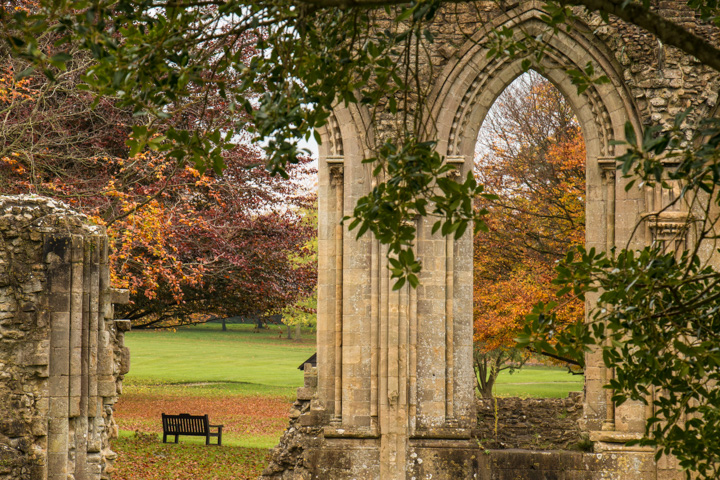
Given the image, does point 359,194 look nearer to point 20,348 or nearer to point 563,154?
point 20,348

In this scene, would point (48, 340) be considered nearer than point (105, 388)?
Yes

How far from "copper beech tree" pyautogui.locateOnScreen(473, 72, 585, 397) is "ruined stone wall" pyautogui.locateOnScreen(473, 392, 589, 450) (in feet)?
5.39

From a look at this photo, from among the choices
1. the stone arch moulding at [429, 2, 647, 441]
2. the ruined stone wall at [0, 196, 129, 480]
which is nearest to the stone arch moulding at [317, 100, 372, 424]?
the stone arch moulding at [429, 2, 647, 441]

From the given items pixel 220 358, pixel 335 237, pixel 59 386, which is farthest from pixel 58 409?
pixel 220 358

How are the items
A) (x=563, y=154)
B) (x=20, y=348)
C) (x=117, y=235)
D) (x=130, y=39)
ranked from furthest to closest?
(x=563, y=154) < (x=117, y=235) < (x=20, y=348) < (x=130, y=39)

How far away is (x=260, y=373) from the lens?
29.7 m

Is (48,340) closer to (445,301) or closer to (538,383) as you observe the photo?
(445,301)

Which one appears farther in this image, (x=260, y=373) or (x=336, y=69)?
(x=260, y=373)

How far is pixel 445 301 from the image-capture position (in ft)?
30.1

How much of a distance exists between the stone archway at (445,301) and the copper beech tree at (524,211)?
13.5ft

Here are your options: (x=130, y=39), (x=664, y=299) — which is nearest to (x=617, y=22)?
(x=664, y=299)

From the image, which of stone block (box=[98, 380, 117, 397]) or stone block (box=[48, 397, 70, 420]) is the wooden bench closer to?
stone block (box=[98, 380, 117, 397])

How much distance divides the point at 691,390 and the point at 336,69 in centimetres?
240

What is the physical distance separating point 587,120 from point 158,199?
7539 millimetres
